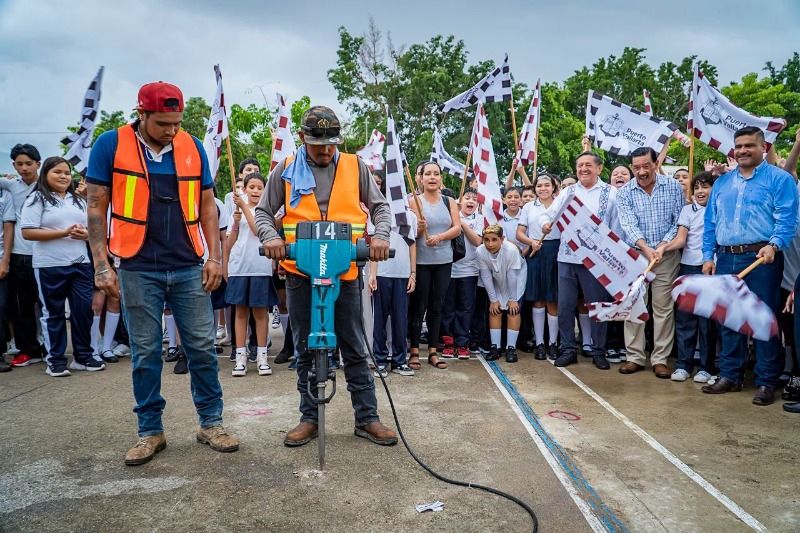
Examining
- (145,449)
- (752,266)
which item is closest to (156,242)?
(145,449)

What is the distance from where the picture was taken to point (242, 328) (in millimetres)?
5871

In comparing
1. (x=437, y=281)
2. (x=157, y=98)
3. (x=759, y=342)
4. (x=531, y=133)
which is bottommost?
(x=759, y=342)

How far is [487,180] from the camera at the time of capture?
6.64 metres

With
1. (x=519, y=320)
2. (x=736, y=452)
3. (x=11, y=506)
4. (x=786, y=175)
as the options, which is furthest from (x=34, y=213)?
(x=786, y=175)

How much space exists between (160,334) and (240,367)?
2125mm

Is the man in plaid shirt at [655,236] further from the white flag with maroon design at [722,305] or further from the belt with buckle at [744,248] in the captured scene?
the white flag with maroon design at [722,305]

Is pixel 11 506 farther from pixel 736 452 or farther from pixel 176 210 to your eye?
pixel 736 452

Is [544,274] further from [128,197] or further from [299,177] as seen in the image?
[128,197]

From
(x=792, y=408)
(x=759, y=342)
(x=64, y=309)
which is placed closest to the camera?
(x=792, y=408)

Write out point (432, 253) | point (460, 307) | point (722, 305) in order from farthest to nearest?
point (460, 307), point (432, 253), point (722, 305)

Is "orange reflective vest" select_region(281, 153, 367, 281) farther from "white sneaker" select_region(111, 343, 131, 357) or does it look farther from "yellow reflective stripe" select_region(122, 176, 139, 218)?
"white sneaker" select_region(111, 343, 131, 357)

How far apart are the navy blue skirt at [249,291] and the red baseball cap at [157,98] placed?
2665 mm

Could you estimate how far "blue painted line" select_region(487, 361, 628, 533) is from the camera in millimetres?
2830

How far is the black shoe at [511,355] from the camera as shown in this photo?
6.52m
